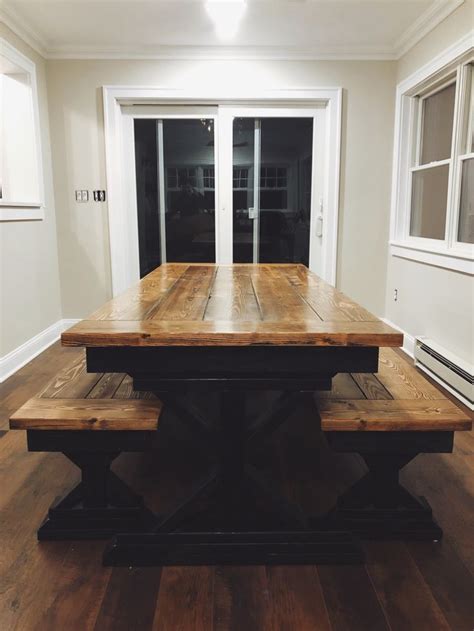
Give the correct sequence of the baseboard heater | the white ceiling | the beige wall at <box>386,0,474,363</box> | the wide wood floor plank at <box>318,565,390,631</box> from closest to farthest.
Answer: the wide wood floor plank at <box>318,565,390,631</box>, the baseboard heater, the beige wall at <box>386,0,474,363</box>, the white ceiling

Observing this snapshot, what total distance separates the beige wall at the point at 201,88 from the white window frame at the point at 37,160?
0.29 meters

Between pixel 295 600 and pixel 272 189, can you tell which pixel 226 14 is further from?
pixel 295 600

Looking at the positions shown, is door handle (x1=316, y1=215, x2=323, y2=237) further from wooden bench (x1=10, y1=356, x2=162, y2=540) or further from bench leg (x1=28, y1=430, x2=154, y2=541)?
bench leg (x1=28, y1=430, x2=154, y2=541)

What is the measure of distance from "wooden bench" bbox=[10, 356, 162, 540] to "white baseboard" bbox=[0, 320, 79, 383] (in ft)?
5.38

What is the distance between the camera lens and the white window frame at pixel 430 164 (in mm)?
2996

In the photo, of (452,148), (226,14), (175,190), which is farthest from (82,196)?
(452,148)

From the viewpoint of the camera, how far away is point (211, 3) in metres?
3.14

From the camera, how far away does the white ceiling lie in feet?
10.5

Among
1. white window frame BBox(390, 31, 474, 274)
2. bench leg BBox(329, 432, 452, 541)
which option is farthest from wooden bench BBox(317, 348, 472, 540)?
white window frame BBox(390, 31, 474, 274)

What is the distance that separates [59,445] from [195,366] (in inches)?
19.5

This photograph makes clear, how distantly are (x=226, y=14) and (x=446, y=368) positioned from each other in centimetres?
265

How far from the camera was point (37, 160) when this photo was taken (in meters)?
3.80

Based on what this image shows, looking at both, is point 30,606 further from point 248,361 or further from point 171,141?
point 171,141

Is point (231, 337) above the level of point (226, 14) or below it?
below
